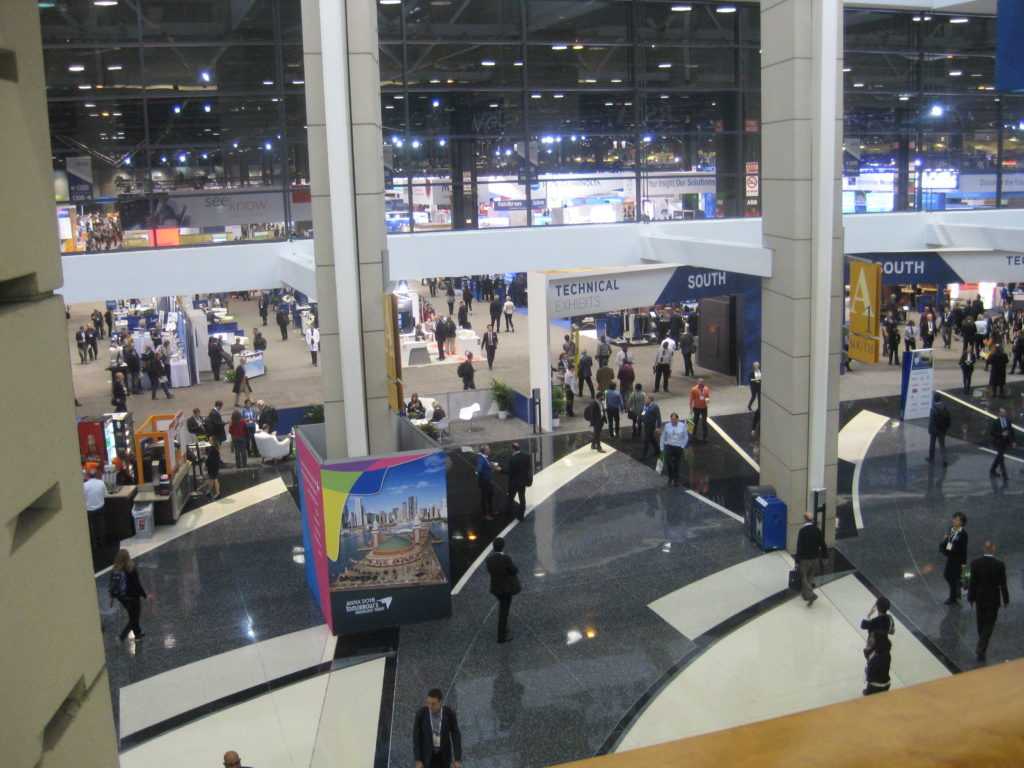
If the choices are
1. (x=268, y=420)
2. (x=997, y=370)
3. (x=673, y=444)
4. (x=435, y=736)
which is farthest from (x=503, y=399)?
(x=435, y=736)

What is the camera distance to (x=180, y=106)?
1981cm

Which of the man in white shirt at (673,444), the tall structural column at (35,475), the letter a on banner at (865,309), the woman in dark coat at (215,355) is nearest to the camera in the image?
the tall structural column at (35,475)

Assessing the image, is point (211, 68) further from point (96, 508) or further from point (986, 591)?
point (986, 591)

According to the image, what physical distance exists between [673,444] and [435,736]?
31.9 ft

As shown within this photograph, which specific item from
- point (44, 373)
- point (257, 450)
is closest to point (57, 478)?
point (44, 373)

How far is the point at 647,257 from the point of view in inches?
768

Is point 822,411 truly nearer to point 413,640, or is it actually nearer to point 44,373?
point 413,640

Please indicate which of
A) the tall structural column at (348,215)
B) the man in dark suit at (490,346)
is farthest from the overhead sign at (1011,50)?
the man in dark suit at (490,346)

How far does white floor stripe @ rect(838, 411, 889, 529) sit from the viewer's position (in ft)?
58.1

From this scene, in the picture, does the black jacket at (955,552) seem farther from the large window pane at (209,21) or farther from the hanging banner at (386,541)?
the large window pane at (209,21)

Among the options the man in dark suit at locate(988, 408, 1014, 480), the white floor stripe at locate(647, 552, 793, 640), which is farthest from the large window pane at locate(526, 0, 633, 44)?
the white floor stripe at locate(647, 552, 793, 640)

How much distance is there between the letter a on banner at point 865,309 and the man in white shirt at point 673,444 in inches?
121

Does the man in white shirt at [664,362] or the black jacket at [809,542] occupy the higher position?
the man in white shirt at [664,362]

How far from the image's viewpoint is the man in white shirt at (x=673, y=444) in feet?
56.3
